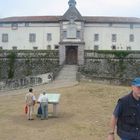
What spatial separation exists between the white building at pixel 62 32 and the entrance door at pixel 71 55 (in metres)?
3.02

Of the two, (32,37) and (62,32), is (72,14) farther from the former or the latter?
(32,37)

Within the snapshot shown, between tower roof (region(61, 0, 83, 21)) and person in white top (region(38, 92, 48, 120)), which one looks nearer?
person in white top (region(38, 92, 48, 120))

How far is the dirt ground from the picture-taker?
16453mm

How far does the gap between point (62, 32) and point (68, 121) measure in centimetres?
4777

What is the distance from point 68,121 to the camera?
19766mm

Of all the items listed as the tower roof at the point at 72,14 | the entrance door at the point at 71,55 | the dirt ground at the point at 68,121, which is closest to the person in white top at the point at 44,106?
the dirt ground at the point at 68,121

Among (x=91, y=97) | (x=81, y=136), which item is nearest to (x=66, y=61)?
(x=91, y=97)

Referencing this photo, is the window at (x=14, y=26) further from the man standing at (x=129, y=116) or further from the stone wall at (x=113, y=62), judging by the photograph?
the man standing at (x=129, y=116)

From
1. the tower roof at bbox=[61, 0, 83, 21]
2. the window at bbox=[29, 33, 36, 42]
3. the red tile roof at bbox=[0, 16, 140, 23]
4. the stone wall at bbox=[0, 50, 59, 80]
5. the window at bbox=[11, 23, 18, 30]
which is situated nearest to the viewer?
the stone wall at bbox=[0, 50, 59, 80]

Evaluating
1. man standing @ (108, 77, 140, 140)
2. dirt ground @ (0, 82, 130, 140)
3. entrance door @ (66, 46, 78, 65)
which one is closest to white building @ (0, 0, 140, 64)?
entrance door @ (66, 46, 78, 65)

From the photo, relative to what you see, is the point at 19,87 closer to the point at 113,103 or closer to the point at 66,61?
the point at 113,103

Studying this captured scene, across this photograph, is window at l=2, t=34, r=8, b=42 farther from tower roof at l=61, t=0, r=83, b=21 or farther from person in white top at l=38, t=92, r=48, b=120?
person in white top at l=38, t=92, r=48, b=120

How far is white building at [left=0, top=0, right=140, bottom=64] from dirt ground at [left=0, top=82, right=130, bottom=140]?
38.3 m

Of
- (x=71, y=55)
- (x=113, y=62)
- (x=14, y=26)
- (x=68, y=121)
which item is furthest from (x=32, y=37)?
(x=68, y=121)
